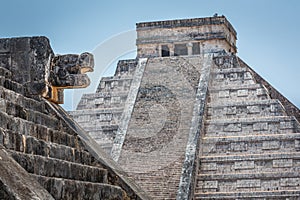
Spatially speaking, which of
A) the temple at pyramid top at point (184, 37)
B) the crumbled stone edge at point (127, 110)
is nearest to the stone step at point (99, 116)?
the crumbled stone edge at point (127, 110)

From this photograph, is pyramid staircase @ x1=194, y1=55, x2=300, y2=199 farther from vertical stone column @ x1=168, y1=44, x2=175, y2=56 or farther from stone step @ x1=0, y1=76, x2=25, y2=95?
stone step @ x1=0, y1=76, x2=25, y2=95

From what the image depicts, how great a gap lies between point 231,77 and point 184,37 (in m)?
3.83

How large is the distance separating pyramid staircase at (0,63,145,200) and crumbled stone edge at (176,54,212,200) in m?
5.76

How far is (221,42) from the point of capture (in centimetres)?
2262

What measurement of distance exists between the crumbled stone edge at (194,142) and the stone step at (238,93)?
352 millimetres

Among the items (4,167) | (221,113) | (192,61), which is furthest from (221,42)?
(4,167)

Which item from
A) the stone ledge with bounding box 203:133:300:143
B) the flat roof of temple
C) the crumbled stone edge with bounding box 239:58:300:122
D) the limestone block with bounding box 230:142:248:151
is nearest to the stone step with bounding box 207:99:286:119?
the stone ledge with bounding box 203:133:300:143

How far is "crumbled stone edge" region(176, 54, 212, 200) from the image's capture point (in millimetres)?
14445

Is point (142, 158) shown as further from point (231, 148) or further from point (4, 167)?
point (4, 167)

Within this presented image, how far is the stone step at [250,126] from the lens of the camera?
1686cm

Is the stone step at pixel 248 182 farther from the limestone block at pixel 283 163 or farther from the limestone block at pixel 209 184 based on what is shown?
the limestone block at pixel 283 163

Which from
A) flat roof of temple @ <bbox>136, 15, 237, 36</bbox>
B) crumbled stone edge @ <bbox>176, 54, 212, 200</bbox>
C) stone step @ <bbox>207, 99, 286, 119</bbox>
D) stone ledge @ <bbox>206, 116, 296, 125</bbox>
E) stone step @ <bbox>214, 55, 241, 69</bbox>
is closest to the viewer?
crumbled stone edge @ <bbox>176, 54, 212, 200</bbox>

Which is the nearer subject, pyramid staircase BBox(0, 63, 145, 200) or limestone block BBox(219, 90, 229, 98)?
pyramid staircase BBox(0, 63, 145, 200)

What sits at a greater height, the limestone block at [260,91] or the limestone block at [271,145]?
the limestone block at [260,91]
